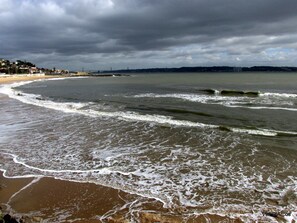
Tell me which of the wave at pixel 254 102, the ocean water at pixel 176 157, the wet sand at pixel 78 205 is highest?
the wave at pixel 254 102

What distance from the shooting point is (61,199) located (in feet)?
26.7

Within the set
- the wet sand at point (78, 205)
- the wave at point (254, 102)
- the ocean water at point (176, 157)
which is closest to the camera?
the wet sand at point (78, 205)

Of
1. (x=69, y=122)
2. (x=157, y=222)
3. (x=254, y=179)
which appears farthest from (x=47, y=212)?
(x=69, y=122)

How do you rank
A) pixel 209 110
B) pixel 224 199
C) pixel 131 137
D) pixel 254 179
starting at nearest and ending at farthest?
pixel 224 199 < pixel 254 179 < pixel 131 137 < pixel 209 110

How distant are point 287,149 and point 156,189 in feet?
24.9

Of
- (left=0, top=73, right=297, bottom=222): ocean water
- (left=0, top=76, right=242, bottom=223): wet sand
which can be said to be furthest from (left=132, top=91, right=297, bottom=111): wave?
(left=0, top=76, right=242, bottom=223): wet sand

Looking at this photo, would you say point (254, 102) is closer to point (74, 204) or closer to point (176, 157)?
point (176, 157)

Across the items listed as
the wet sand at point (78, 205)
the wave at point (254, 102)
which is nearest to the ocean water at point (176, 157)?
the wet sand at point (78, 205)

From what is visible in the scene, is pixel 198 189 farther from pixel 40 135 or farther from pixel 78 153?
pixel 40 135

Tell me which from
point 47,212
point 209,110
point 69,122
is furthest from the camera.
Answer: point 209,110

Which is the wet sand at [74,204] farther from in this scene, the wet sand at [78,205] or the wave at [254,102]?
the wave at [254,102]

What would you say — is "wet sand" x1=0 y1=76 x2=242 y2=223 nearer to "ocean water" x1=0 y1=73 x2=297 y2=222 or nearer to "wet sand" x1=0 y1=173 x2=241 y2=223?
"wet sand" x1=0 y1=173 x2=241 y2=223

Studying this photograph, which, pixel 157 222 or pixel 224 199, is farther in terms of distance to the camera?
pixel 224 199

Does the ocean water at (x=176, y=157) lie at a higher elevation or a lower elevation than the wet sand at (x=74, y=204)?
higher
